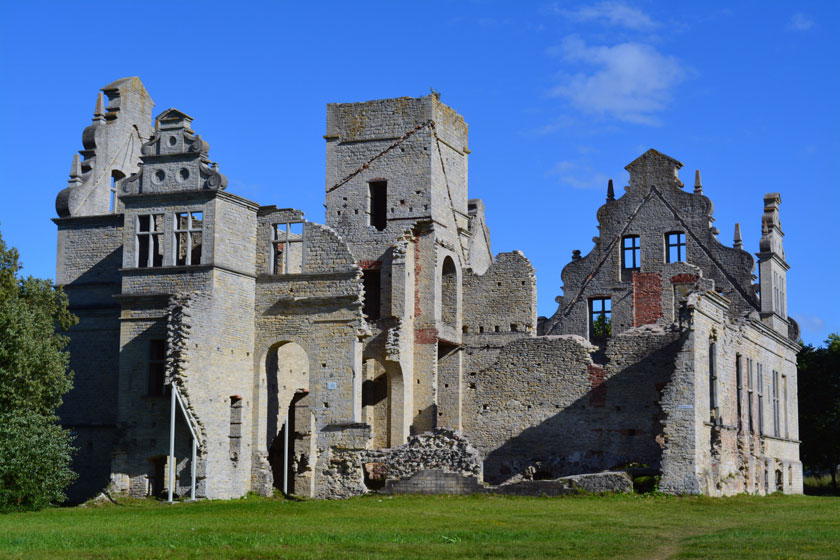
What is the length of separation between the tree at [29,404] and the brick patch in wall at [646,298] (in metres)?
21.6

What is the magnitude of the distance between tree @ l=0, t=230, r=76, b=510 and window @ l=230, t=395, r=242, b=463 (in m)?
4.86

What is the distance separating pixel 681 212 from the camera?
47875 millimetres

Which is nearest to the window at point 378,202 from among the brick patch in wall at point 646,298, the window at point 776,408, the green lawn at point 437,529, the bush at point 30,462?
the brick patch in wall at point 646,298

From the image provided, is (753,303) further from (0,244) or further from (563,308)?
(0,244)

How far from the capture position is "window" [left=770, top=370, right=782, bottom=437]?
1821 inches

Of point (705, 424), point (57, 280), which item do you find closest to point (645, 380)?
point (705, 424)

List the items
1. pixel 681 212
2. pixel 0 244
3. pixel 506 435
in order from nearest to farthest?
pixel 0 244
pixel 506 435
pixel 681 212

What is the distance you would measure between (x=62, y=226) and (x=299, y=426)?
10.8 meters

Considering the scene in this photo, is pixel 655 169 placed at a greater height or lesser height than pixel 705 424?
greater

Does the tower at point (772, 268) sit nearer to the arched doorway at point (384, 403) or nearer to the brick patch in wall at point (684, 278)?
the brick patch in wall at point (684, 278)

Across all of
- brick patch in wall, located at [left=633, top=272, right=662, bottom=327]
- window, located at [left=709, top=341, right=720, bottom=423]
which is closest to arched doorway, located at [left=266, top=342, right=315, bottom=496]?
window, located at [left=709, top=341, right=720, bottom=423]

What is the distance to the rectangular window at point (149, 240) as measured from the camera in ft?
123

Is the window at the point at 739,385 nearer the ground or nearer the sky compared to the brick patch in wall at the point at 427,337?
nearer the ground

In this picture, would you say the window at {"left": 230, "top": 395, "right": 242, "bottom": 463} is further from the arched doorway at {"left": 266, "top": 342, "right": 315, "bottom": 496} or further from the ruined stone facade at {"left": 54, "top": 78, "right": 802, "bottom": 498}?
the arched doorway at {"left": 266, "top": 342, "right": 315, "bottom": 496}
